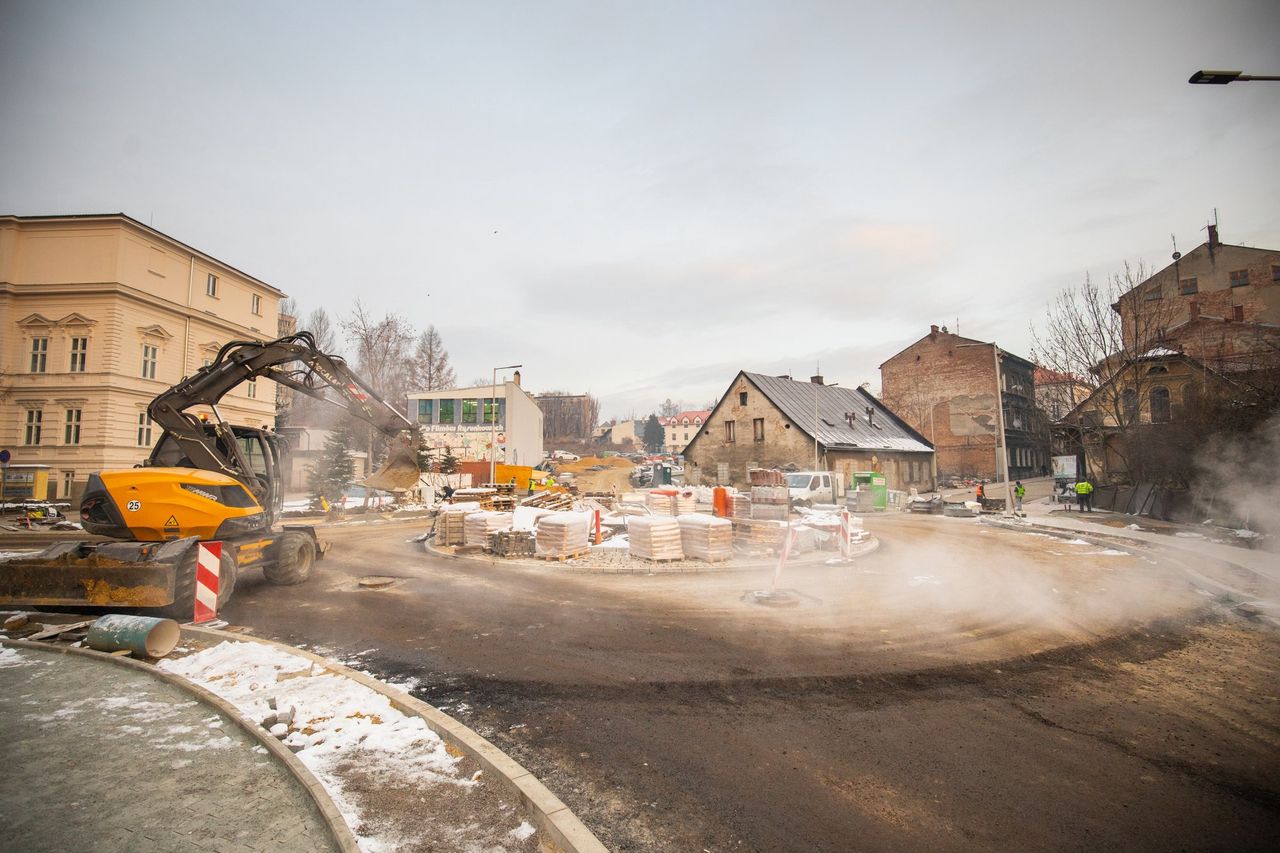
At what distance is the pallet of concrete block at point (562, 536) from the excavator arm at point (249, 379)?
3.09 meters

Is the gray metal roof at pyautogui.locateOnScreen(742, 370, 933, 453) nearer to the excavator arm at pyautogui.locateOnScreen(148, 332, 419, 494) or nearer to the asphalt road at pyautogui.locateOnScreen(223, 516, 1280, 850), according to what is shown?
the asphalt road at pyautogui.locateOnScreen(223, 516, 1280, 850)

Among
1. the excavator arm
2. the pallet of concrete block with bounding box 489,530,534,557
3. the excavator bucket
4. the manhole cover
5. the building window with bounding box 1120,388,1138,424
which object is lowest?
the manhole cover

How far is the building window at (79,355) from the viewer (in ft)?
95.3

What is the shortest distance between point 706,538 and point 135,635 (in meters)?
9.32

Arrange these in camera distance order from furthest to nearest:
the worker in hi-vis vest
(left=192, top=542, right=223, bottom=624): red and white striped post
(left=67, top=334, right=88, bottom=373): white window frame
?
(left=67, top=334, right=88, bottom=373): white window frame < the worker in hi-vis vest < (left=192, top=542, right=223, bottom=624): red and white striped post

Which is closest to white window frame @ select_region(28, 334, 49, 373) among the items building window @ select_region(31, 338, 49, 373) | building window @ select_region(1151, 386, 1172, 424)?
building window @ select_region(31, 338, 49, 373)

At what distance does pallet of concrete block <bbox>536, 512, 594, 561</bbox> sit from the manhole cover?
3.29m

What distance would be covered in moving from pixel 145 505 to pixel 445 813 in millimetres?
7406

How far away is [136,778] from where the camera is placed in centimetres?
368

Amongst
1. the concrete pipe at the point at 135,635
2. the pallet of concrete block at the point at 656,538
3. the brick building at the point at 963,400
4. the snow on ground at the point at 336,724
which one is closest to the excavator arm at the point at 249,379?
the concrete pipe at the point at 135,635

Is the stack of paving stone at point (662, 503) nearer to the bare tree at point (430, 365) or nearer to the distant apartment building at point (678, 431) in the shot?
the bare tree at point (430, 365)

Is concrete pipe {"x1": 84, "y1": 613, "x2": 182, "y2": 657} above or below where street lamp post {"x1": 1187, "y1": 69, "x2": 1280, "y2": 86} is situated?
below

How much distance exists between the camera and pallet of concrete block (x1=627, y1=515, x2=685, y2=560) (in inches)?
489

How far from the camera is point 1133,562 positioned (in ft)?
42.1
